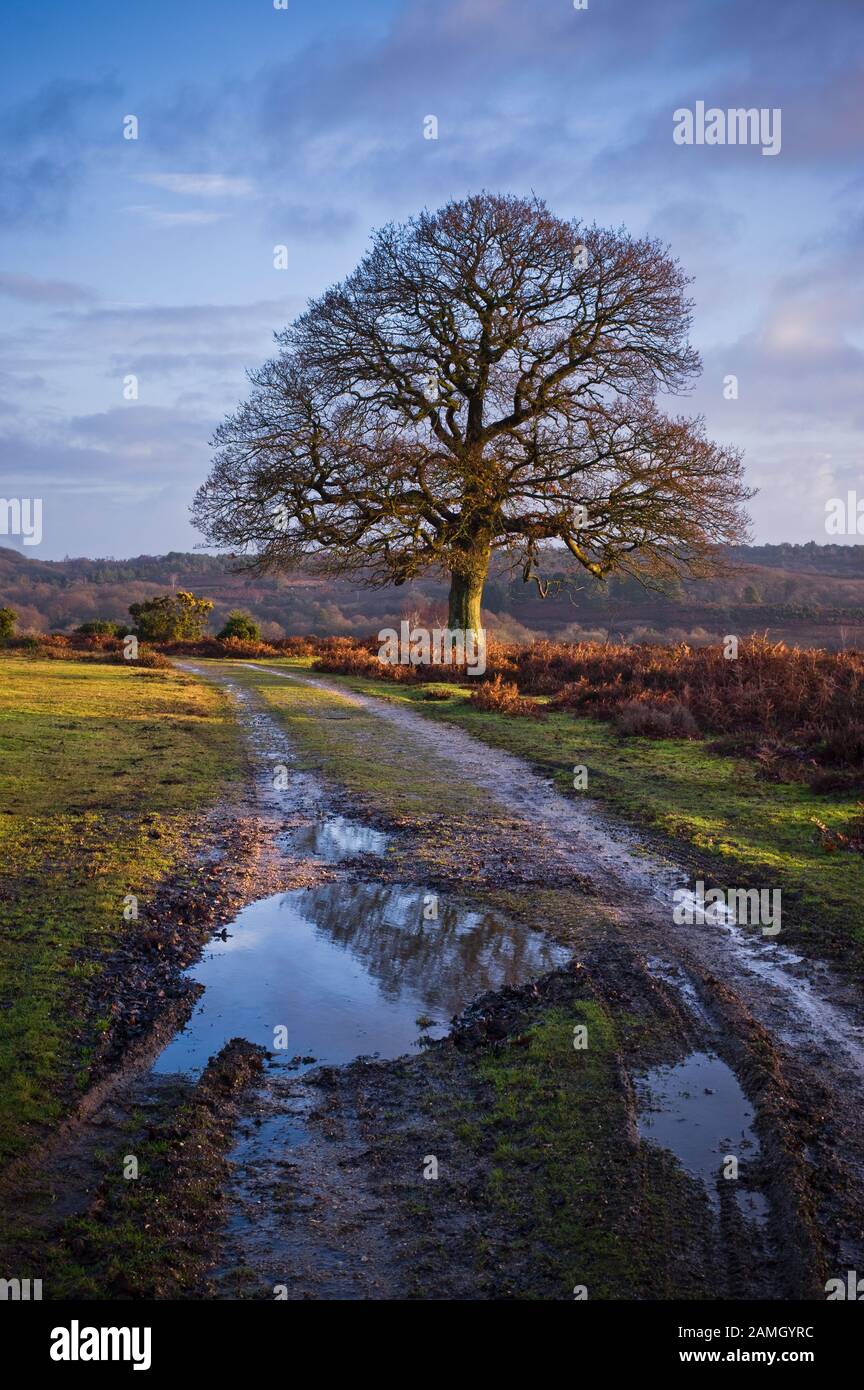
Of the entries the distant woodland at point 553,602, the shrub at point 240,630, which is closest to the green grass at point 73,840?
the distant woodland at point 553,602

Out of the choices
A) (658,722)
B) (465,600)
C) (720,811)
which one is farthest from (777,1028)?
(465,600)

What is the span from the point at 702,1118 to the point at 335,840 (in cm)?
554

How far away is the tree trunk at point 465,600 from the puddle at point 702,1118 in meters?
22.4

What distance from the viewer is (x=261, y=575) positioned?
1041 inches

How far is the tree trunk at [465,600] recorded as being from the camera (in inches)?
1054

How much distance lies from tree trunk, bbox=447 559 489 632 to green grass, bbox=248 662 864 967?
978 cm

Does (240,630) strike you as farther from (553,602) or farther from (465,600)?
(553,602)

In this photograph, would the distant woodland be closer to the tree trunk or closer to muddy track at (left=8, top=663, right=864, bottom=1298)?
the tree trunk

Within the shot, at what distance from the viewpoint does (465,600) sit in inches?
1075

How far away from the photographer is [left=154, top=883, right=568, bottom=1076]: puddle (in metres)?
5.12

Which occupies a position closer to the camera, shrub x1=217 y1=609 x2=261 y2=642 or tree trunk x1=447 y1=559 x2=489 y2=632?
tree trunk x1=447 y1=559 x2=489 y2=632

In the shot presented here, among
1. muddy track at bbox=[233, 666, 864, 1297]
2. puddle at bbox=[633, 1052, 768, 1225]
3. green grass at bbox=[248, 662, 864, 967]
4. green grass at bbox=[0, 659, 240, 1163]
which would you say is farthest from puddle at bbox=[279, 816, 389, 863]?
puddle at bbox=[633, 1052, 768, 1225]

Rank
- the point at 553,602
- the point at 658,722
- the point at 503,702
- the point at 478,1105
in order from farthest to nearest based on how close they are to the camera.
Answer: the point at 553,602 < the point at 503,702 < the point at 658,722 < the point at 478,1105
